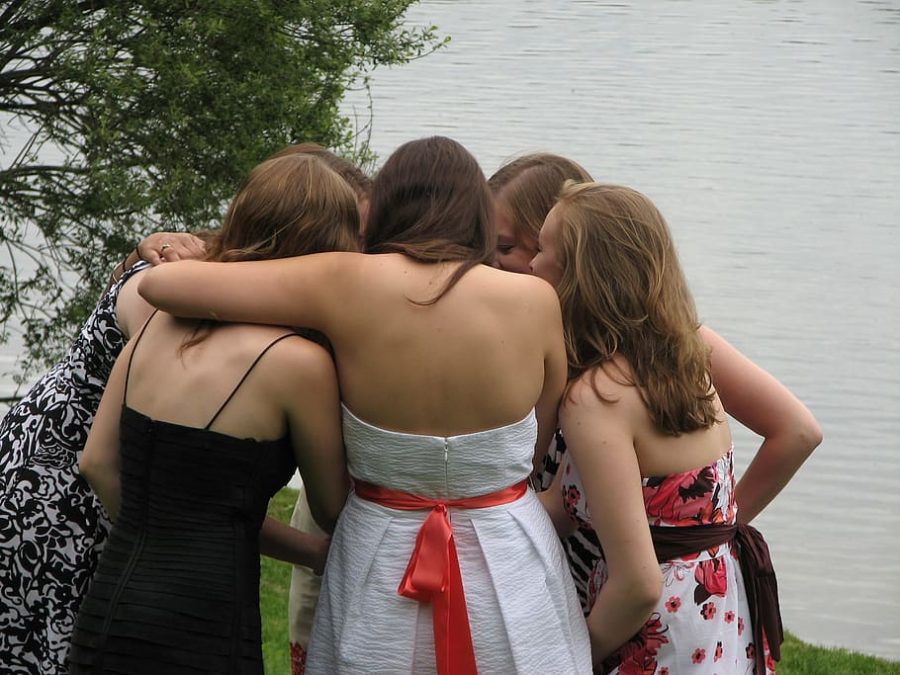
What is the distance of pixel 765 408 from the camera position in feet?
9.52

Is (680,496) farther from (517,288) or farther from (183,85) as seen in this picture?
(183,85)

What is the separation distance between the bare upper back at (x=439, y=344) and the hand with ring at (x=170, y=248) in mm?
559

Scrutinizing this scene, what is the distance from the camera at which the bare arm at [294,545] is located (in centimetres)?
279

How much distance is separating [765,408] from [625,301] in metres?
0.50

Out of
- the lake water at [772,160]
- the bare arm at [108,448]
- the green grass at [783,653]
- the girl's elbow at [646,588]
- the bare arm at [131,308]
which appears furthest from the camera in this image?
the lake water at [772,160]

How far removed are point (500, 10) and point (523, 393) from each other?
91.2 ft

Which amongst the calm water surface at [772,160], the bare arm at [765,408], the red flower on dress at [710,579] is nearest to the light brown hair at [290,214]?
the bare arm at [765,408]

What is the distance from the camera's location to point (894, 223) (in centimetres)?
1456

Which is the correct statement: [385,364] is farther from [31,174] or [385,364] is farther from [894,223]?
[894,223]

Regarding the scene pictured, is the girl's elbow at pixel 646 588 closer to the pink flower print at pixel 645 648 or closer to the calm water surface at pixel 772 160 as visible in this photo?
the pink flower print at pixel 645 648

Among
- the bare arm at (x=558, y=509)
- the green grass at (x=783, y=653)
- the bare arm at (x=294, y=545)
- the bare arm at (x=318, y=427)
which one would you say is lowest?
the green grass at (x=783, y=653)

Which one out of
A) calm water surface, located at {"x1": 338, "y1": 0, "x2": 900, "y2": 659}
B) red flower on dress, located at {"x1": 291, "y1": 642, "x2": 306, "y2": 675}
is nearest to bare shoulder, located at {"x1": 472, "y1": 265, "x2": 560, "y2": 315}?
red flower on dress, located at {"x1": 291, "y1": 642, "x2": 306, "y2": 675}

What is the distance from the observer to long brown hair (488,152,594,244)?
3.15 meters

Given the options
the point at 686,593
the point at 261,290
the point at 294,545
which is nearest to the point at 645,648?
the point at 686,593
